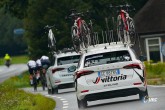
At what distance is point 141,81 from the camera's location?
2052 centimetres

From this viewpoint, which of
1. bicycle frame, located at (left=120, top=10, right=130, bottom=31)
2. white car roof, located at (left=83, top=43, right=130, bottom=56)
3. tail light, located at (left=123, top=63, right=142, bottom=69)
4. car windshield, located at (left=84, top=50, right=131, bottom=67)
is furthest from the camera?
bicycle frame, located at (left=120, top=10, right=130, bottom=31)

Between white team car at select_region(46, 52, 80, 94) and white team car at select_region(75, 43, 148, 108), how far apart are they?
1062cm

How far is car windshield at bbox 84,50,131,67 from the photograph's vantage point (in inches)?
818

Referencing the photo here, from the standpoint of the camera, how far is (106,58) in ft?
68.2

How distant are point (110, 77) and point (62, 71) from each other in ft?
37.2

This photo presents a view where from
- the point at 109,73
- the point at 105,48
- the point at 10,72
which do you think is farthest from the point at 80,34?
the point at 10,72

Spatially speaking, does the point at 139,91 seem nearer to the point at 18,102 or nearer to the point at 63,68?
the point at 18,102

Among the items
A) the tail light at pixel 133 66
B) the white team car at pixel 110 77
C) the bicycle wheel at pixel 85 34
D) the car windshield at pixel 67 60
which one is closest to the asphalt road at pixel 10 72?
the car windshield at pixel 67 60

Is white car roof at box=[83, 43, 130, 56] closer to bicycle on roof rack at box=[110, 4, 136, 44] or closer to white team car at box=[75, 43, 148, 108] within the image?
white team car at box=[75, 43, 148, 108]

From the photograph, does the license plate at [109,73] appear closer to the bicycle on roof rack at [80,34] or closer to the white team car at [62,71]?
the bicycle on roof rack at [80,34]

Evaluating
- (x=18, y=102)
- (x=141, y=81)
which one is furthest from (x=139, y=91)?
(x=18, y=102)

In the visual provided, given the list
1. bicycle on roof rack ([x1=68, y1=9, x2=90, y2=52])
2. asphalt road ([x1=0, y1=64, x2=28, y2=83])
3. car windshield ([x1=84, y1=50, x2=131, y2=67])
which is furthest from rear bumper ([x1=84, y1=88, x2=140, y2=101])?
asphalt road ([x1=0, y1=64, x2=28, y2=83])

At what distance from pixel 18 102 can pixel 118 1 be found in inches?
1614

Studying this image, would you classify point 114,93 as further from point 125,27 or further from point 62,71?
point 62,71
